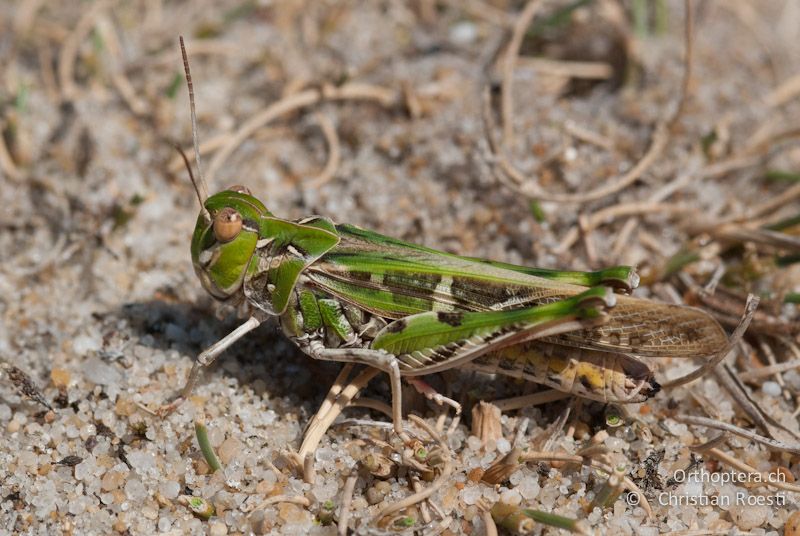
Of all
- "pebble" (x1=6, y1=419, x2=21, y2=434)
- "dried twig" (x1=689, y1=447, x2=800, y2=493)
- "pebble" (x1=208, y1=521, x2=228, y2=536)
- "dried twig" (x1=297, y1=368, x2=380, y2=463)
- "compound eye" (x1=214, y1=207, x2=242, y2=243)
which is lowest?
"pebble" (x1=208, y1=521, x2=228, y2=536)

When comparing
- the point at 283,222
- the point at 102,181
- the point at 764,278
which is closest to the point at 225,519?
the point at 283,222

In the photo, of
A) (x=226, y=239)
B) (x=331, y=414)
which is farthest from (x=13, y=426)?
(x=331, y=414)

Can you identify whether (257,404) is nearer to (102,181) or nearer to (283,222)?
(283,222)

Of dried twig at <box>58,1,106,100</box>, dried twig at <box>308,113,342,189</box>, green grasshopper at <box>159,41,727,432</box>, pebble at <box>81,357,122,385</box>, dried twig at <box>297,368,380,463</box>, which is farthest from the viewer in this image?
dried twig at <box>58,1,106,100</box>

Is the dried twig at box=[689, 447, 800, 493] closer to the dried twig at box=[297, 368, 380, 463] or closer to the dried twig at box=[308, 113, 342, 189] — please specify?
the dried twig at box=[297, 368, 380, 463]

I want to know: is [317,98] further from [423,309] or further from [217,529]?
[217,529]

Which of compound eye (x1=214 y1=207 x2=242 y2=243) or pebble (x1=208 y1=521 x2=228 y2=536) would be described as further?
compound eye (x1=214 y1=207 x2=242 y2=243)

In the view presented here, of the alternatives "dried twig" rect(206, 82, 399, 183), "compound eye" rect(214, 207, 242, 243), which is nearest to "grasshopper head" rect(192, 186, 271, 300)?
"compound eye" rect(214, 207, 242, 243)

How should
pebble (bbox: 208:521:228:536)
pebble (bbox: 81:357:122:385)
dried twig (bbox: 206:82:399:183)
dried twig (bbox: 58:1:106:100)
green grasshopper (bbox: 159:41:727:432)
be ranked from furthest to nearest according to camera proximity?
dried twig (bbox: 58:1:106:100) < dried twig (bbox: 206:82:399:183) < pebble (bbox: 81:357:122:385) < green grasshopper (bbox: 159:41:727:432) < pebble (bbox: 208:521:228:536)

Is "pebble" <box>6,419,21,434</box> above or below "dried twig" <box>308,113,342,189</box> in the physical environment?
below
